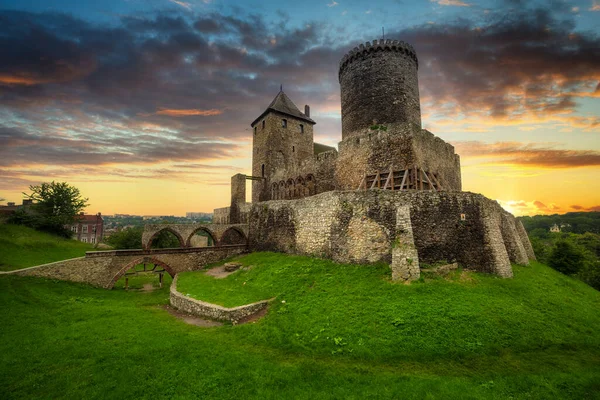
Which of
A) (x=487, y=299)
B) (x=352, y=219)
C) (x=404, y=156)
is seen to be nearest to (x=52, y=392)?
(x=352, y=219)

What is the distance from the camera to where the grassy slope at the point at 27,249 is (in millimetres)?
19203

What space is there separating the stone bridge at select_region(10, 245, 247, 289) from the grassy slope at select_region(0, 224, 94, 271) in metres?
3.11

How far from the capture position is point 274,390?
7.12 metres

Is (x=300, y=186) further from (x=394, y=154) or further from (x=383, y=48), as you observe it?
(x=383, y=48)

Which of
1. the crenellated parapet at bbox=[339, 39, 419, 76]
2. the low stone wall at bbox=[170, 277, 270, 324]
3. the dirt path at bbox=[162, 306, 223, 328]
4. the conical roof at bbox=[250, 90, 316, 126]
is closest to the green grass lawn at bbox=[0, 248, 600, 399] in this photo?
the dirt path at bbox=[162, 306, 223, 328]

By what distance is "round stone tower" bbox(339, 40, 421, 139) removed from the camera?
21250 mm

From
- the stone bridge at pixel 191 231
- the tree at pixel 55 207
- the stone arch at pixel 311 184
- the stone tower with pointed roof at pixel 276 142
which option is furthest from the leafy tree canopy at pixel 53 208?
the stone arch at pixel 311 184

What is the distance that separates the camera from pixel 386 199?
541 inches

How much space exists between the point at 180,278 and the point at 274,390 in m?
15.5

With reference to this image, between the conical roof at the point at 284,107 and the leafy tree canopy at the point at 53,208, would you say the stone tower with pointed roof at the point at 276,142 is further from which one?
the leafy tree canopy at the point at 53,208

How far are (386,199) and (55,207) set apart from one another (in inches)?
1502

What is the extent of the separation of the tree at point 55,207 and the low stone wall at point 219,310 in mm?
27060

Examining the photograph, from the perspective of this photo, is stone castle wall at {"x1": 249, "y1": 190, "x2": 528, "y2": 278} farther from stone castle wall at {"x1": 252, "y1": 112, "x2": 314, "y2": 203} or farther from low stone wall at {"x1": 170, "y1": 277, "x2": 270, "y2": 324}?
stone castle wall at {"x1": 252, "y1": 112, "x2": 314, "y2": 203}

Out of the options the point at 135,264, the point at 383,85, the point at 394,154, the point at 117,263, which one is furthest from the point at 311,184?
the point at 117,263
